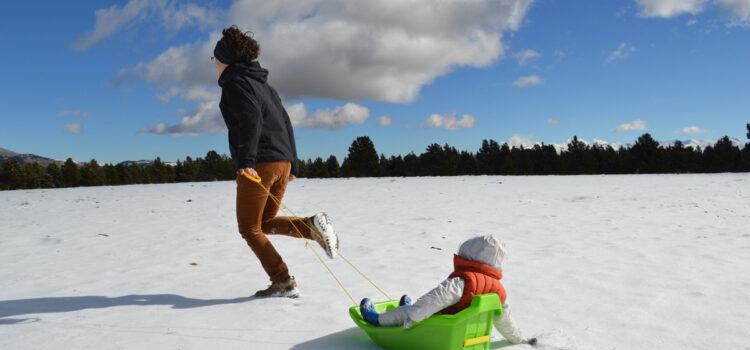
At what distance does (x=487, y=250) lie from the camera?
8.63 feet

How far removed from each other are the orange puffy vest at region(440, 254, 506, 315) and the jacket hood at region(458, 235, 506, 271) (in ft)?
0.10

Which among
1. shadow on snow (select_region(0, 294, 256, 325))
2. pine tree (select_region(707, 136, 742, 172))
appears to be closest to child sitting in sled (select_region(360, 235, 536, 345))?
shadow on snow (select_region(0, 294, 256, 325))

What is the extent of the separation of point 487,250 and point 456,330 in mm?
502

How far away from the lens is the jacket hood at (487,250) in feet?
8.61

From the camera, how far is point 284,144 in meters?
3.84

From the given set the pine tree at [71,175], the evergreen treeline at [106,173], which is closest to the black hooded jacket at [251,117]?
the evergreen treeline at [106,173]

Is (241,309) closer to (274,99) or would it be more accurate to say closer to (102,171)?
(274,99)

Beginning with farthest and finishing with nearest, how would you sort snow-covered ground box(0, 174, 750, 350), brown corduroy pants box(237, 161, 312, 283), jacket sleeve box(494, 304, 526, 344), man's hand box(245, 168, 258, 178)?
1. brown corduroy pants box(237, 161, 312, 283)
2. man's hand box(245, 168, 258, 178)
3. snow-covered ground box(0, 174, 750, 350)
4. jacket sleeve box(494, 304, 526, 344)

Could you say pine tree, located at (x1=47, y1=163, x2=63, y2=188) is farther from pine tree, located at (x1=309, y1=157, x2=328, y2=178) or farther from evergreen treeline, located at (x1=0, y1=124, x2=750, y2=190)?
pine tree, located at (x1=309, y1=157, x2=328, y2=178)

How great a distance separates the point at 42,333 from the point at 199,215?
6301 millimetres

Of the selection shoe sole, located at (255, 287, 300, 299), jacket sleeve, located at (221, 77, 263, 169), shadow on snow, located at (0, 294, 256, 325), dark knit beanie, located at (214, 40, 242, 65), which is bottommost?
shadow on snow, located at (0, 294, 256, 325)

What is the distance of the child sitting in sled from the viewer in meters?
2.51

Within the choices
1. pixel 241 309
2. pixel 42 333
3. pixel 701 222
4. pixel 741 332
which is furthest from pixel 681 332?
pixel 701 222

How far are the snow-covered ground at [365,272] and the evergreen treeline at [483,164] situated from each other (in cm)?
3933
